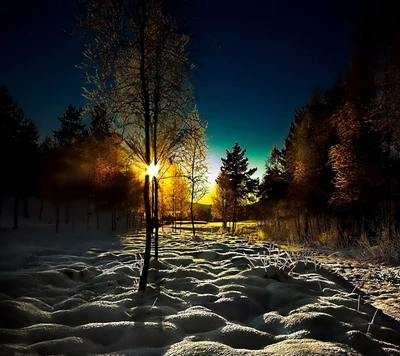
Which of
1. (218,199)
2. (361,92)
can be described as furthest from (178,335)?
(218,199)

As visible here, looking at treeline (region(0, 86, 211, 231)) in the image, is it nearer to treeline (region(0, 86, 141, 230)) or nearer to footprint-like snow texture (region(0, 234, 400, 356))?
treeline (region(0, 86, 141, 230))

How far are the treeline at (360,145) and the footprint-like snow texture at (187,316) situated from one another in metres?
6.01

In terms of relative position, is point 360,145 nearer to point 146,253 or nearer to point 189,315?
point 146,253

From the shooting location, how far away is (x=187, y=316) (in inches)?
137

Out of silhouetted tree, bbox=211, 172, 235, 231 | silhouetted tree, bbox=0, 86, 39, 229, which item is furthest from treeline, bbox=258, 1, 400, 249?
silhouetted tree, bbox=0, 86, 39, 229

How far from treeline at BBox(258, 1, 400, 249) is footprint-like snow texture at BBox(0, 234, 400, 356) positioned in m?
6.01

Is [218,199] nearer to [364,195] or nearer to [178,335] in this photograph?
[364,195]

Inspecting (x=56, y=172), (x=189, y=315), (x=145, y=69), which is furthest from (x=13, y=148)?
(x=189, y=315)

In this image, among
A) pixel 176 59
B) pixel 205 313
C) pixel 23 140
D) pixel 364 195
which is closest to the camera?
pixel 205 313

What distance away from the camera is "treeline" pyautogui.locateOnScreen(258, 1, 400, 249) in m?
8.80

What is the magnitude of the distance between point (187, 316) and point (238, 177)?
29.1 meters

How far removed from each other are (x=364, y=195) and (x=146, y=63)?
35.5ft

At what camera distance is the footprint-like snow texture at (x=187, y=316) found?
106 inches

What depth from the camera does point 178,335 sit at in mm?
3004
